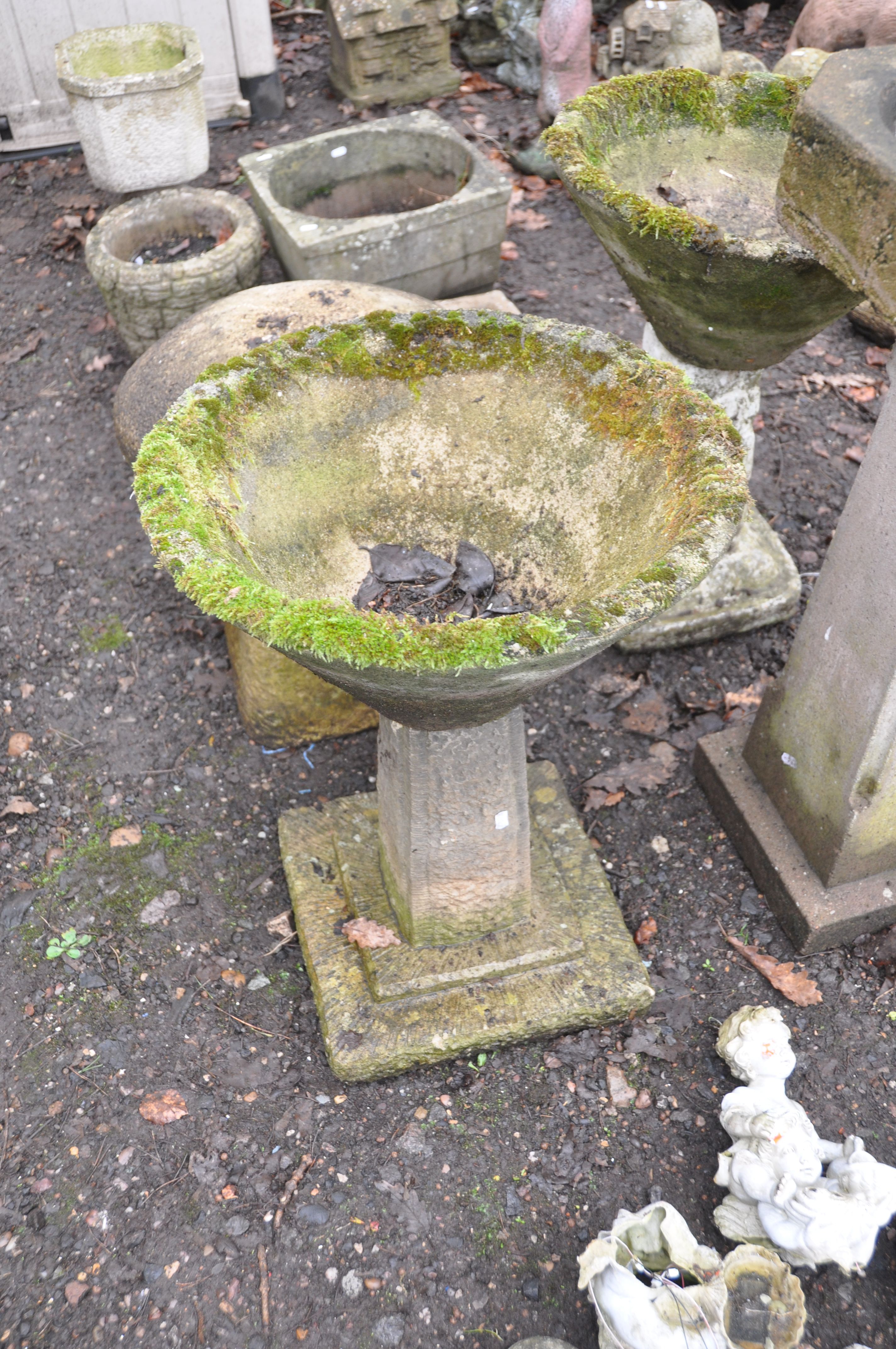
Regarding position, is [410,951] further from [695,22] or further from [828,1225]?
[695,22]

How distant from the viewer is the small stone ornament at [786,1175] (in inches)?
85.5

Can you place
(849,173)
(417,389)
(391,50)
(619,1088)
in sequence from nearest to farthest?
(849,173) < (417,389) < (619,1088) < (391,50)

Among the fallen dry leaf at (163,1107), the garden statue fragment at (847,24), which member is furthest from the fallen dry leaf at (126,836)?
the garden statue fragment at (847,24)

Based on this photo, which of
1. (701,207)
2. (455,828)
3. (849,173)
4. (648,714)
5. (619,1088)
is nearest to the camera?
(849,173)

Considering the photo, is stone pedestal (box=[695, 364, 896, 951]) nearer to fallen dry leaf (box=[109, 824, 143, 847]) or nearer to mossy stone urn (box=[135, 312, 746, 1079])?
mossy stone urn (box=[135, 312, 746, 1079])

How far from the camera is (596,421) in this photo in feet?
7.30

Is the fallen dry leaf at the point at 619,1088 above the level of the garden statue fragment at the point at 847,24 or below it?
below

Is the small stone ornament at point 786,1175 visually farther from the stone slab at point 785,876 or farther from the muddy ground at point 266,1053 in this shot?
the stone slab at point 785,876

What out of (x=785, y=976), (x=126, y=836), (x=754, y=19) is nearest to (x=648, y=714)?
(x=785, y=976)

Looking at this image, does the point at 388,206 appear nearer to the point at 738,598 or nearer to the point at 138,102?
the point at 138,102

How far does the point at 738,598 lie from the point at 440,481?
1745mm

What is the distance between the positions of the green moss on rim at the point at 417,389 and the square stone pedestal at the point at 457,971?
1.28 metres

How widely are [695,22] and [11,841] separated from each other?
18.8 ft

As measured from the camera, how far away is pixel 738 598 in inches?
147
